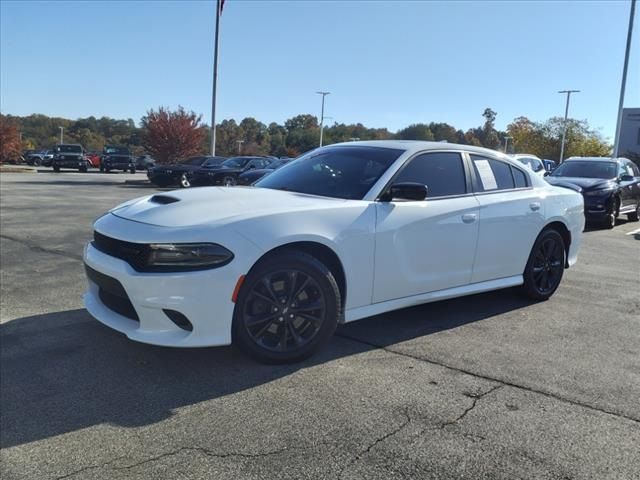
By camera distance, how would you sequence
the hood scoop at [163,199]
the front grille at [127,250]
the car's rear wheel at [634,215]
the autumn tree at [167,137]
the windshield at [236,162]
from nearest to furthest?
the front grille at [127,250] → the hood scoop at [163,199] → the car's rear wheel at [634,215] → the windshield at [236,162] → the autumn tree at [167,137]

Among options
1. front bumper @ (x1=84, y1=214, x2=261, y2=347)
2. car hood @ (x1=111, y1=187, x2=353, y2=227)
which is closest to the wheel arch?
car hood @ (x1=111, y1=187, x2=353, y2=227)

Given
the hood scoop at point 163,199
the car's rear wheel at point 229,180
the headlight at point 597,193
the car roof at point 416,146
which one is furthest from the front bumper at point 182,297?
the car's rear wheel at point 229,180

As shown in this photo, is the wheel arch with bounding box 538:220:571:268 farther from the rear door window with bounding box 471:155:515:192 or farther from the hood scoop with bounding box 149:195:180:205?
the hood scoop with bounding box 149:195:180:205

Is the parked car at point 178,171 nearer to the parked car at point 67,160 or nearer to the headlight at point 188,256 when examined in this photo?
the parked car at point 67,160

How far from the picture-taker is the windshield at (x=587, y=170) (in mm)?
14109

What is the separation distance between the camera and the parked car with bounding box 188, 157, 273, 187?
22.7m

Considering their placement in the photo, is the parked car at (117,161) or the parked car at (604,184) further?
the parked car at (117,161)

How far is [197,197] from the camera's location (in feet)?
13.9

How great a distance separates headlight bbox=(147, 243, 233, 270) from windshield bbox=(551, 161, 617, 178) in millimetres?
12895

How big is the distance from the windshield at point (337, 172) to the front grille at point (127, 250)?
149 centimetres

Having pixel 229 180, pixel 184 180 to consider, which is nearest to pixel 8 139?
pixel 184 180

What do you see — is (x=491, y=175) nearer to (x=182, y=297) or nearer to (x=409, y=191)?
(x=409, y=191)

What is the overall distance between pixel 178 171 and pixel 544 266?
20.1 meters

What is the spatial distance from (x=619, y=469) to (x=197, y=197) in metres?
3.15
